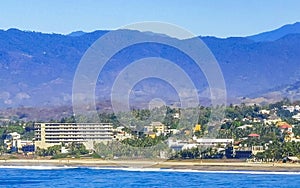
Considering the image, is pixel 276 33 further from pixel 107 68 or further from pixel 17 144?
pixel 17 144

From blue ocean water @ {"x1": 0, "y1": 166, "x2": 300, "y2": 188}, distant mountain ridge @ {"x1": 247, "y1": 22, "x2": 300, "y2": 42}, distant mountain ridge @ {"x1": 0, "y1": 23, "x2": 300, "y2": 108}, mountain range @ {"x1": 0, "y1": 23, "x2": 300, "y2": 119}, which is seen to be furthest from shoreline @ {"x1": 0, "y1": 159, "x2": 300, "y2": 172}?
distant mountain ridge @ {"x1": 247, "y1": 22, "x2": 300, "y2": 42}

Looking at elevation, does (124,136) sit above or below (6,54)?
below

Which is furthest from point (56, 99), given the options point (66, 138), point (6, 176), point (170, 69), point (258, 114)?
point (6, 176)

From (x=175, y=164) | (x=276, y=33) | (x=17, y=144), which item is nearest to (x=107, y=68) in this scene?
(x=276, y=33)

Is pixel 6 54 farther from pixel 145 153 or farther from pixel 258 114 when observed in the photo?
pixel 145 153

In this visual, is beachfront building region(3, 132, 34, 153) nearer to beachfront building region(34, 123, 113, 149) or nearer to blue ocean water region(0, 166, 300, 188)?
beachfront building region(34, 123, 113, 149)

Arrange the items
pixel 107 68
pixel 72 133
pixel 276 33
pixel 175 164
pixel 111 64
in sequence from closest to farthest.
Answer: pixel 175 164
pixel 72 133
pixel 107 68
pixel 111 64
pixel 276 33

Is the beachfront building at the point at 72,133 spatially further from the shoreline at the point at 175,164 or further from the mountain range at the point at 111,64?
the mountain range at the point at 111,64

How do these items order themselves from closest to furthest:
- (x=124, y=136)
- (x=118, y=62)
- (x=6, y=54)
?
(x=124, y=136)
(x=118, y=62)
(x=6, y=54)
